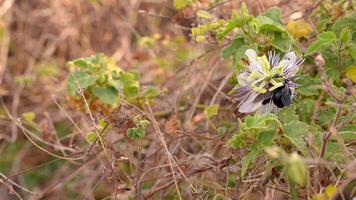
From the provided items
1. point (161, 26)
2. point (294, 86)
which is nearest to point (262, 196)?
point (294, 86)

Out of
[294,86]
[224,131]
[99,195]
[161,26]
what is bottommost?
[99,195]

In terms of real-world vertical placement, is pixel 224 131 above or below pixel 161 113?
above

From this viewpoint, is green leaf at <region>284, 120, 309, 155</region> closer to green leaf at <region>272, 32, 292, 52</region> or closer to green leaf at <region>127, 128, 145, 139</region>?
green leaf at <region>272, 32, 292, 52</region>

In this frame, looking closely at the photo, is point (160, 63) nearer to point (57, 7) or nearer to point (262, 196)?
Result: point (57, 7)

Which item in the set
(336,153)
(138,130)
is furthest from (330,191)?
(138,130)

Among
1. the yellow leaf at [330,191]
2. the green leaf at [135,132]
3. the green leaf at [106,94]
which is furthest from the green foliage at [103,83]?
the yellow leaf at [330,191]

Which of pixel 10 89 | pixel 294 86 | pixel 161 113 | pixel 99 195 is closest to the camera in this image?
pixel 294 86

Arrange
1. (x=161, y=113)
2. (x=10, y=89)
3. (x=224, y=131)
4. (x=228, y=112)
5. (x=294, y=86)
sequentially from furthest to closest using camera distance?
(x=10, y=89), (x=161, y=113), (x=228, y=112), (x=224, y=131), (x=294, y=86)
